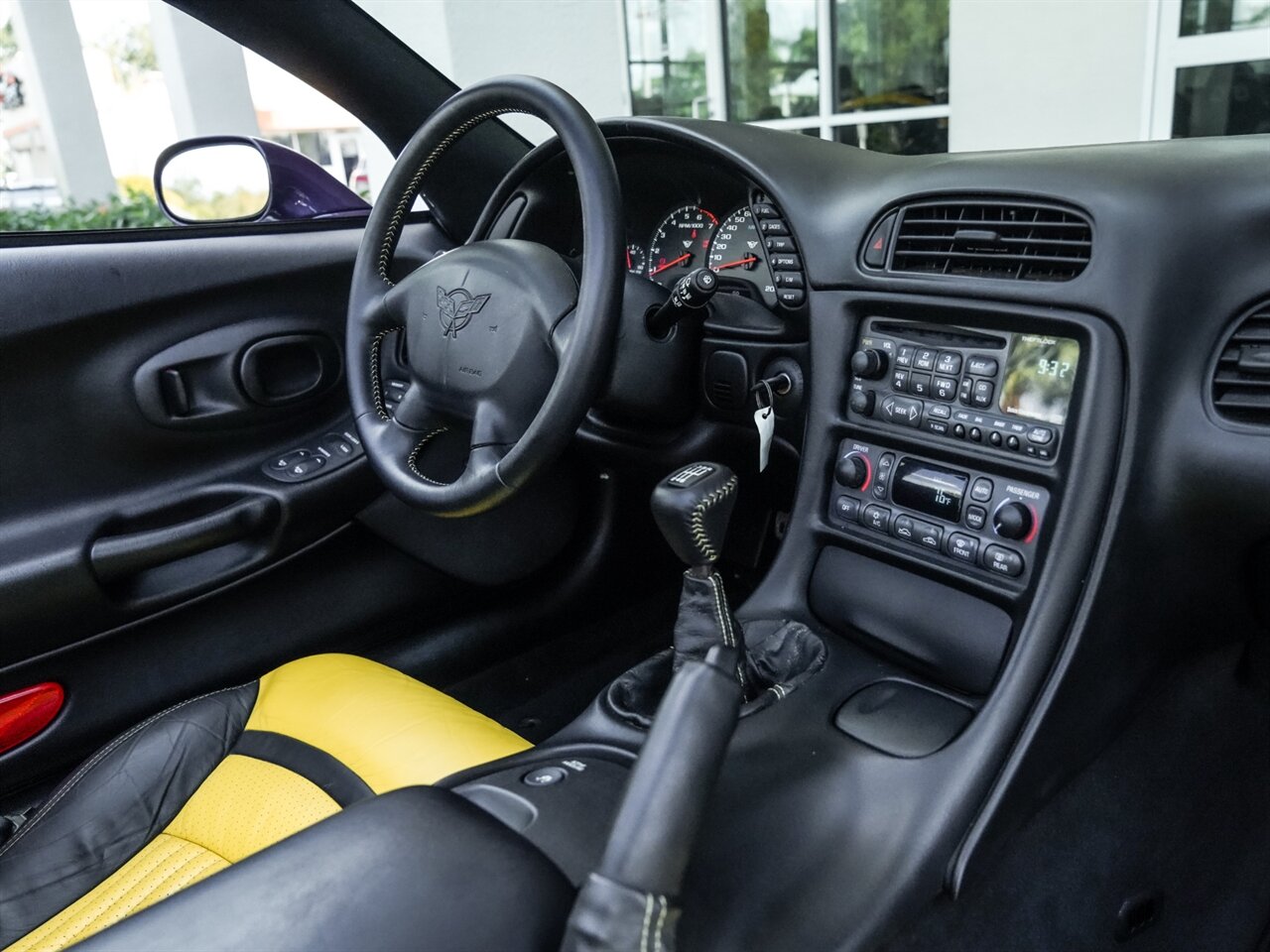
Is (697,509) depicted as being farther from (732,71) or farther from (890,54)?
(732,71)

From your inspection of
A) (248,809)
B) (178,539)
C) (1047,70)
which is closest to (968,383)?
(248,809)

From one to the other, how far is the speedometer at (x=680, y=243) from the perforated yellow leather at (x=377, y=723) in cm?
75

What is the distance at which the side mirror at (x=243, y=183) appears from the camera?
1.82 m

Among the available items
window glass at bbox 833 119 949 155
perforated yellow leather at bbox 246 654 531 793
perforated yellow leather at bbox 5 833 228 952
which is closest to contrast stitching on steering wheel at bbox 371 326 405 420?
perforated yellow leather at bbox 246 654 531 793

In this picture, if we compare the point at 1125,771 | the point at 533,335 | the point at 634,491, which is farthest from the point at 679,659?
the point at 634,491

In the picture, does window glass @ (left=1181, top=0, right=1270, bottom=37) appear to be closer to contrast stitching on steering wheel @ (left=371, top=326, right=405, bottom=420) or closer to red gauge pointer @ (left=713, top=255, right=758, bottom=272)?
red gauge pointer @ (left=713, top=255, right=758, bottom=272)

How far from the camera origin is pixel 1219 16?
3.82m

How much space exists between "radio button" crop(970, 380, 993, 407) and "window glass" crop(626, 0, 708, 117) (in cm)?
512

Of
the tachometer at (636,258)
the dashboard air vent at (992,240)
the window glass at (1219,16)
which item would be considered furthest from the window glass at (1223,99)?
the dashboard air vent at (992,240)

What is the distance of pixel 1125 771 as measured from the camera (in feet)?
3.84

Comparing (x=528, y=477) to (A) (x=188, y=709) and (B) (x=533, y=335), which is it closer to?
(B) (x=533, y=335)

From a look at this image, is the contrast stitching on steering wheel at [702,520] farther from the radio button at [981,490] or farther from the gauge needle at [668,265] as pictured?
the gauge needle at [668,265]

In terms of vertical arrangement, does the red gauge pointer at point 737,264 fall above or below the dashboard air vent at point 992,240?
below

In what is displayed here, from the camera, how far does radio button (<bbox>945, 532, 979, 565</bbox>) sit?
42.4 inches
